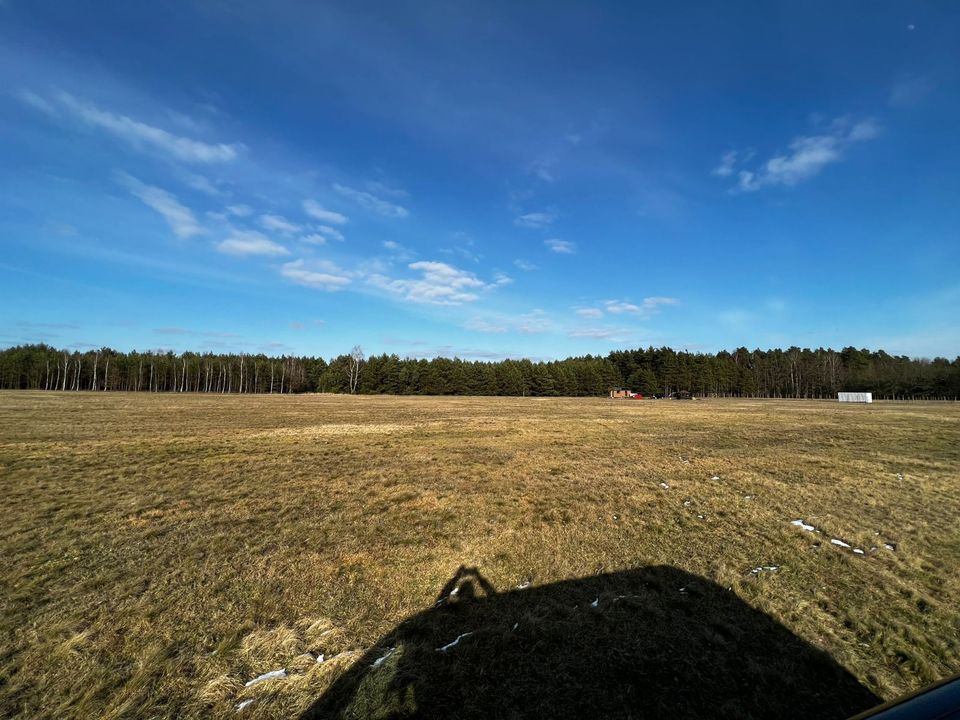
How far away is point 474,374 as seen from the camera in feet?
406

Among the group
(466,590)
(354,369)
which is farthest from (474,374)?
(466,590)

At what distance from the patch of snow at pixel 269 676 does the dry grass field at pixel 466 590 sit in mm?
85

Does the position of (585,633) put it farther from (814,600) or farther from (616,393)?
(616,393)

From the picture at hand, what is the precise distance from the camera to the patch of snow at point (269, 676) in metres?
4.54

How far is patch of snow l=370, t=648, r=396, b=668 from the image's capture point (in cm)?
483

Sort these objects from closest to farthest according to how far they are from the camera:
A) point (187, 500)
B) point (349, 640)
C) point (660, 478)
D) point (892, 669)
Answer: point (892, 669) < point (349, 640) < point (187, 500) < point (660, 478)

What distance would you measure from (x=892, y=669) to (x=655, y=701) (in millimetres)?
3002

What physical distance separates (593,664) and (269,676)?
3702 mm

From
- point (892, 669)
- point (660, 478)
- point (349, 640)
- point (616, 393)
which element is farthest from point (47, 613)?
point (616, 393)


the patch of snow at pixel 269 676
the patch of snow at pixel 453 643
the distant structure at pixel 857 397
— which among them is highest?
the distant structure at pixel 857 397

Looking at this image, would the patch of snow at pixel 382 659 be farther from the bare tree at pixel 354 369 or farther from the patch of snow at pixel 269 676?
the bare tree at pixel 354 369

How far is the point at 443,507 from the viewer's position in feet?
34.5

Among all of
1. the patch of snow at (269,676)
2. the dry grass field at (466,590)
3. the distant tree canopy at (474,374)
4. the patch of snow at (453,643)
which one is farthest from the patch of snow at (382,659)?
→ the distant tree canopy at (474,374)

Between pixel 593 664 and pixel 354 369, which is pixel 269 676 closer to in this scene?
pixel 593 664
